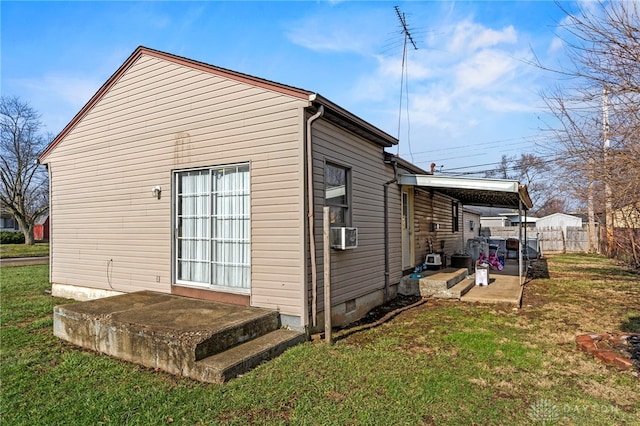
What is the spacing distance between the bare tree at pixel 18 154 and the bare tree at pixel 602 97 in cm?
3232

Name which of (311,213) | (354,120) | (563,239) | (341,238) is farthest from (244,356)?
(563,239)

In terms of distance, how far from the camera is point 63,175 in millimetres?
8117

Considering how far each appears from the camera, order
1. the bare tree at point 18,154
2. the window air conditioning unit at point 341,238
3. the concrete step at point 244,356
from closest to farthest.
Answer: the concrete step at point 244,356 < the window air conditioning unit at point 341,238 < the bare tree at point 18,154

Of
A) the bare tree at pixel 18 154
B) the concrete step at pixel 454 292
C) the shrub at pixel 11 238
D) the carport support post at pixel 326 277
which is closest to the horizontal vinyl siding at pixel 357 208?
the carport support post at pixel 326 277

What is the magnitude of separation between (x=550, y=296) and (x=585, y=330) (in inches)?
115

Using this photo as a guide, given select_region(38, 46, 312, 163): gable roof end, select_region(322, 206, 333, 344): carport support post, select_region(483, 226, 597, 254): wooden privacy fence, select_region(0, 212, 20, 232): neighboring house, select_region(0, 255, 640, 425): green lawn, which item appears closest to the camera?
select_region(0, 255, 640, 425): green lawn

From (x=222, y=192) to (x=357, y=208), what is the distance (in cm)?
232

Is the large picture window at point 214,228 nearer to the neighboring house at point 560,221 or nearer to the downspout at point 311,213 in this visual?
the downspout at point 311,213

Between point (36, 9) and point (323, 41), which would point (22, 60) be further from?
point (323, 41)

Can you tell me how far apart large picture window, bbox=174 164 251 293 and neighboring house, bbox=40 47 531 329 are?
2 cm

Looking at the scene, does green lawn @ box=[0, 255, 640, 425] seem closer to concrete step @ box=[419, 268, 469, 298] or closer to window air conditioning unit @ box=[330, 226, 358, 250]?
window air conditioning unit @ box=[330, 226, 358, 250]

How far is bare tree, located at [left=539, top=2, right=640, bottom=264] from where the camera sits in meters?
4.22

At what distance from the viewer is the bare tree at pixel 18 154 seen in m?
27.2

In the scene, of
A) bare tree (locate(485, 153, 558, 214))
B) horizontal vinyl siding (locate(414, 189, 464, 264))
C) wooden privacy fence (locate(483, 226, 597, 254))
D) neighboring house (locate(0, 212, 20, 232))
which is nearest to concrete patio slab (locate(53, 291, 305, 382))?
horizontal vinyl siding (locate(414, 189, 464, 264))
